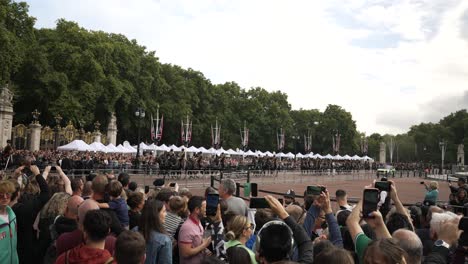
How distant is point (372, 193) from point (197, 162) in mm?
32663

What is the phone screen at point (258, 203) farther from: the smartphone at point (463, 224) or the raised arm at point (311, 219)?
the smartphone at point (463, 224)

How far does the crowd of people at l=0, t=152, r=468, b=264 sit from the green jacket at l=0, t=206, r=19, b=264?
11mm

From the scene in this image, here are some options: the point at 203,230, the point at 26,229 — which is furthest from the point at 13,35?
the point at 203,230

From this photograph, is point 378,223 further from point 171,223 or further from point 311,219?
point 171,223

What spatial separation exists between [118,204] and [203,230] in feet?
4.07

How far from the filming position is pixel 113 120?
174 ft

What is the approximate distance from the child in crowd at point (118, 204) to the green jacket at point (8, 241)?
3.97 ft

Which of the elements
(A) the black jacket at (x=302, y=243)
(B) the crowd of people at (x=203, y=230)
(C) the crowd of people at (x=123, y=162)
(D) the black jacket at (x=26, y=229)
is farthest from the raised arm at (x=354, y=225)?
(C) the crowd of people at (x=123, y=162)

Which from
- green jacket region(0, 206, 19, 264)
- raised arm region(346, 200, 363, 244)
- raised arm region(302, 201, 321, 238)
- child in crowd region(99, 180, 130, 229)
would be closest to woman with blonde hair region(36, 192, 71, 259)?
green jacket region(0, 206, 19, 264)

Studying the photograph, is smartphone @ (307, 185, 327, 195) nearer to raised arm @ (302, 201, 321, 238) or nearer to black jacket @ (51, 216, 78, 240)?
raised arm @ (302, 201, 321, 238)

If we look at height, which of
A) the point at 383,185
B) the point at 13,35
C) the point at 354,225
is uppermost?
the point at 13,35

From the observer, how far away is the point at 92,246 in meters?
4.02

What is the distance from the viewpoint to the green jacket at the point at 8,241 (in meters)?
5.11

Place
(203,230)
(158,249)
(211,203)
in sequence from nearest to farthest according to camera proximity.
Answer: (158,249), (211,203), (203,230)
